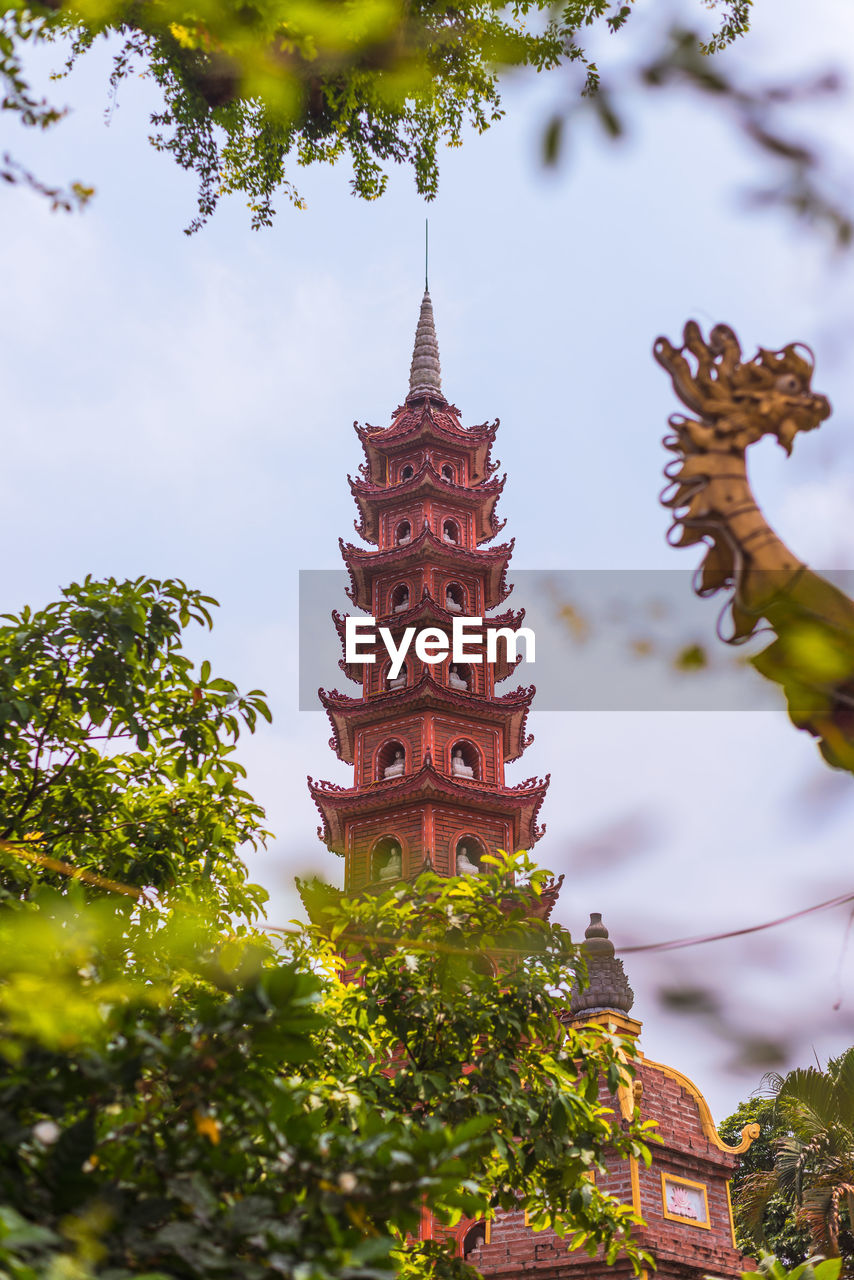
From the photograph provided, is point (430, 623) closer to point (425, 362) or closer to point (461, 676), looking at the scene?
point (461, 676)

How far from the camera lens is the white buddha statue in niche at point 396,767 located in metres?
23.3

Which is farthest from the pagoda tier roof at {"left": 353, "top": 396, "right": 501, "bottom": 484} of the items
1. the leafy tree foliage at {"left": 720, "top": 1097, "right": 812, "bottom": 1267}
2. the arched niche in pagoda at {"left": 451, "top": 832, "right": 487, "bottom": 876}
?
the leafy tree foliage at {"left": 720, "top": 1097, "right": 812, "bottom": 1267}

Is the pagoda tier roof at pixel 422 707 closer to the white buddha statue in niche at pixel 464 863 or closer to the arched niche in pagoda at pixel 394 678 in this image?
the arched niche in pagoda at pixel 394 678

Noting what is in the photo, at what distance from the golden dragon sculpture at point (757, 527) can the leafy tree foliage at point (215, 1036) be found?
4.25 ft

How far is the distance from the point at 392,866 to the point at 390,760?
8.54 feet

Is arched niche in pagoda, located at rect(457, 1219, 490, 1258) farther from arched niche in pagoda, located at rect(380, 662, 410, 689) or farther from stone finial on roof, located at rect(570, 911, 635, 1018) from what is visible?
arched niche in pagoda, located at rect(380, 662, 410, 689)

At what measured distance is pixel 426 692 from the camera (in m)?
23.0

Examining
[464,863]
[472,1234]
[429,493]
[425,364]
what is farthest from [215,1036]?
[425,364]

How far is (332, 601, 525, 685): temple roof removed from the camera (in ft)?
80.2

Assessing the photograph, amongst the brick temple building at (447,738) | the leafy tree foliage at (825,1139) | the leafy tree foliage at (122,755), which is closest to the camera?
the leafy tree foliage at (122,755)

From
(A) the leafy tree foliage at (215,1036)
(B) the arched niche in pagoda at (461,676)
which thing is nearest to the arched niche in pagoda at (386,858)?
(B) the arched niche in pagoda at (461,676)

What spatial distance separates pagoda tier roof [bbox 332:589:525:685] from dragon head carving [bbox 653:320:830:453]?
21493 millimetres

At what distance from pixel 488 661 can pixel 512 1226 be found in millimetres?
12969

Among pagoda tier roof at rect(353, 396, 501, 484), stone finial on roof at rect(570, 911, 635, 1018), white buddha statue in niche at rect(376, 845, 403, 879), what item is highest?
pagoda tier roof at rect(353, 396, 501, 484)
